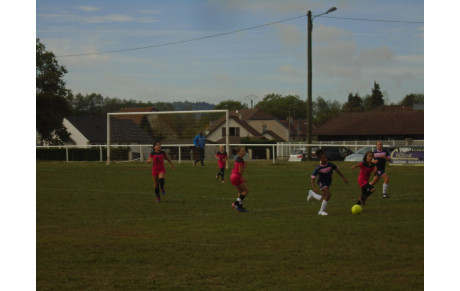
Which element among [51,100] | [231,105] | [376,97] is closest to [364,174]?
[51,100]

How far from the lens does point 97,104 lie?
15412 cm

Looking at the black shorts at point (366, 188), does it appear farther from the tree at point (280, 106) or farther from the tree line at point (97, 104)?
the tree at point (280, 106)

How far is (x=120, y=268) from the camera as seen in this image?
9508 mm

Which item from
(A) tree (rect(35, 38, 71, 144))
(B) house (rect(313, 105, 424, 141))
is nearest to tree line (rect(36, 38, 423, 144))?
(A) tree (rect(35, 38, 71, 144))

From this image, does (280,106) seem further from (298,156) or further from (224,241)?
(224,241)

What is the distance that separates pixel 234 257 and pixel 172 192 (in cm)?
1224

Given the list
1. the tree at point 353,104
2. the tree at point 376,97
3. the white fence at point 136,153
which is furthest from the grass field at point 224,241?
the tree at point 353,104

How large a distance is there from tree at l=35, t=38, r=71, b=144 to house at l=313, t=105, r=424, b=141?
118ft

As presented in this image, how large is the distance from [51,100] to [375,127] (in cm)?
4393

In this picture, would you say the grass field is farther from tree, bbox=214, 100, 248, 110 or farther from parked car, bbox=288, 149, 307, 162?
tree, bbox=214, 100, 248, 110

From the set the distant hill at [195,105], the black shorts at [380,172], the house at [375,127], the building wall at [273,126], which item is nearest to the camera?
the black shorts at [380,172]

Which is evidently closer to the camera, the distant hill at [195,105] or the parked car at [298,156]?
the parked car at [298,156]

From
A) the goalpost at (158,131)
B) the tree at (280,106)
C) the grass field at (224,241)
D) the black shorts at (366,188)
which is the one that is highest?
the tree at (280,106)

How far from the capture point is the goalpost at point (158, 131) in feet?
132
